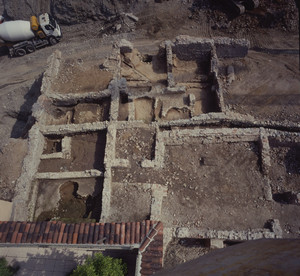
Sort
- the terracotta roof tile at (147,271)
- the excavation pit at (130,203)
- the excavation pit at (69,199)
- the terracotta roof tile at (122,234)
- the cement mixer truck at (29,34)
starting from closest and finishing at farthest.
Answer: the terracotta roof tile at (147,271) → the terracotta roof tile at (122,234) → the excavation pit at (130,203) → the excavation pit at (69,199) → the cement mixer truck at (29,34)

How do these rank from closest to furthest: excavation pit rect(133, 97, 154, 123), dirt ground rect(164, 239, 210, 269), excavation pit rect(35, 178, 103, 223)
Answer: dirt ground rect(164, 239, 210, 269) → excavation pit rect(35, 178, 103, 223) → excavation pit rect(133, 97, 154, 123)

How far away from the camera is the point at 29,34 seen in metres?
16.5

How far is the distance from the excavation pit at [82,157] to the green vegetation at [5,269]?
12.4 ft

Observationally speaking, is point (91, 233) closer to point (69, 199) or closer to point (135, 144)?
point (69, 199)

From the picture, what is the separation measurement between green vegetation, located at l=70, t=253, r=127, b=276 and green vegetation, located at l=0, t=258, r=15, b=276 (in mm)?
2071

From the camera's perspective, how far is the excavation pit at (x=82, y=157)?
10.6 m

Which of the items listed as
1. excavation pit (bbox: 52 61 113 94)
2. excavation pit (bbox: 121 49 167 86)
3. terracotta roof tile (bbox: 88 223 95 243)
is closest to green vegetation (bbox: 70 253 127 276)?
terracotta roof tile (bbox: 88 223 95 243)

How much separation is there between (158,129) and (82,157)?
3222mm

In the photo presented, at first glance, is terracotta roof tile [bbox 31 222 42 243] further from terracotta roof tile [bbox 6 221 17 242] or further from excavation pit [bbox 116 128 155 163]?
excavation pit [bbox 116 128 155 163]

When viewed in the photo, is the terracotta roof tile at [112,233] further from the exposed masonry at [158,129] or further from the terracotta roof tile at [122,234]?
the exposed masonry at [158,129]

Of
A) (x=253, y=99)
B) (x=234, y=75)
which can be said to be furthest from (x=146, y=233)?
(x=234, y=75)

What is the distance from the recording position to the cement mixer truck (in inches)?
640

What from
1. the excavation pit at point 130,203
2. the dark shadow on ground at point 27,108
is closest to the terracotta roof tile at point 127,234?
the excavation pit at point 130,203

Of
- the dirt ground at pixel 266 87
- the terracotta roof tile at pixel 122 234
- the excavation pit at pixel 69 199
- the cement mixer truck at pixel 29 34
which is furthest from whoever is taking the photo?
the cement mixer truck at pixel 29 34
